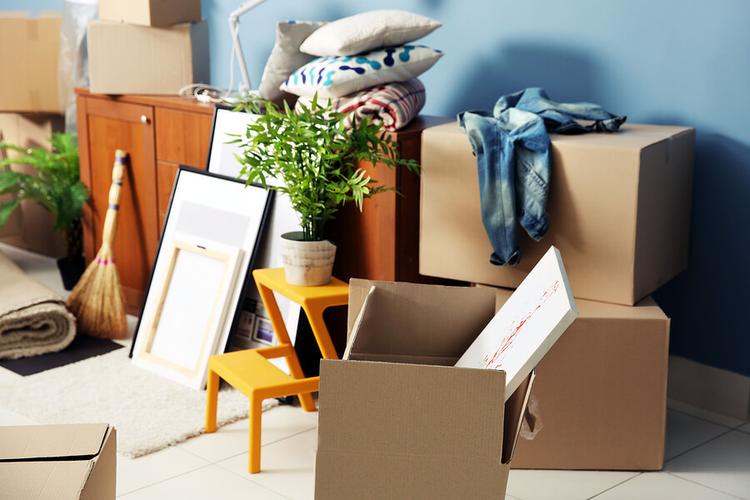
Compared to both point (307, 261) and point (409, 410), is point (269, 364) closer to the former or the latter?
point (307, 261)

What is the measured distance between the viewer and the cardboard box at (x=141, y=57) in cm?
356

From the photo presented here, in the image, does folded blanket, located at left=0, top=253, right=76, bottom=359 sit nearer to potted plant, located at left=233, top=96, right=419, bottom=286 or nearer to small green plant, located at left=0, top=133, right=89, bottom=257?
small green plant, located at left=0, top=133, right=89, bottom=257

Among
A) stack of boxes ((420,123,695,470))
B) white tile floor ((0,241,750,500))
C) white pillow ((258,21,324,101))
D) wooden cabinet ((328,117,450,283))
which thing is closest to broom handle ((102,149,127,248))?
white pillow ((258,21,324,101))

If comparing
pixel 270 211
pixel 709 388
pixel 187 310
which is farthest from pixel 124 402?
pixel 709 388

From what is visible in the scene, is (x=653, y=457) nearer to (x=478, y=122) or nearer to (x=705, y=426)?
(x=705, y=426)

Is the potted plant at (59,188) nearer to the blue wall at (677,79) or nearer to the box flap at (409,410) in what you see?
the blue wall at (677,79)

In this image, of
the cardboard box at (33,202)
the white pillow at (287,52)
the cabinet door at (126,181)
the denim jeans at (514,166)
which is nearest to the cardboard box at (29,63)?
the cardboard box at (33,202)

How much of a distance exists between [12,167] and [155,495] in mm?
2664

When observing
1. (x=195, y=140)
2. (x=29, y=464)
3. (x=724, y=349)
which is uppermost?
(x=195, y=140)

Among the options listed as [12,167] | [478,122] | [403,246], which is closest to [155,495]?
[403,246]

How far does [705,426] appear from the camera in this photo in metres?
2.84

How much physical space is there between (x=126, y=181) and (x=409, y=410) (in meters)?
2.38

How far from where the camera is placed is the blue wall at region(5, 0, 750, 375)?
2.74m

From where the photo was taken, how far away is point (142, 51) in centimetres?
358
